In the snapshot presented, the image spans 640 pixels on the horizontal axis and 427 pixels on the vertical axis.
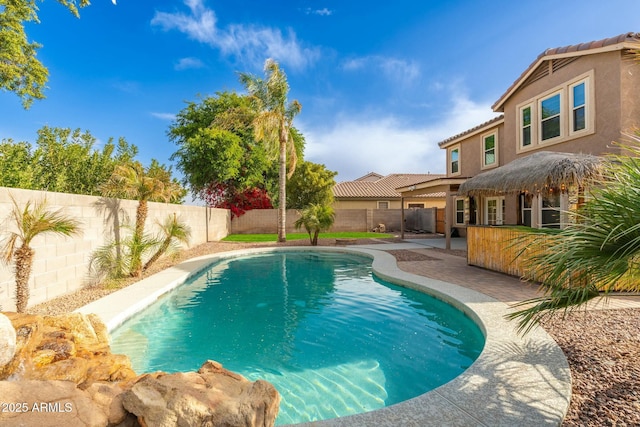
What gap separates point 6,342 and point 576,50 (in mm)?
14890

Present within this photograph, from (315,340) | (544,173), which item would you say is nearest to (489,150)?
(544,173)

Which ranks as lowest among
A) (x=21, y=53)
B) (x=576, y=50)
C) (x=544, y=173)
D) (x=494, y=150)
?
(x=544, y=173)

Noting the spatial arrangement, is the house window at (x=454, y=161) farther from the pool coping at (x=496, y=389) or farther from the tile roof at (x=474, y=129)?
the pool coping at (x=496, y=389)

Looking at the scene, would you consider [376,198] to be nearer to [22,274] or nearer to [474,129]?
[474,129]

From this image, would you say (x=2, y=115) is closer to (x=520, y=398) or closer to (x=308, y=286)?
(x=308, y=286)

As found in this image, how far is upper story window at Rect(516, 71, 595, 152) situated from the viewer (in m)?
10.4

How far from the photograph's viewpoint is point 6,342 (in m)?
2.42

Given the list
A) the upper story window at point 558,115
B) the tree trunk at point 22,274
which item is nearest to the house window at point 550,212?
the upper story window at point 558,115

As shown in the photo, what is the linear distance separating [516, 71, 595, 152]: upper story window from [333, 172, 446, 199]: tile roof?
46.8ft

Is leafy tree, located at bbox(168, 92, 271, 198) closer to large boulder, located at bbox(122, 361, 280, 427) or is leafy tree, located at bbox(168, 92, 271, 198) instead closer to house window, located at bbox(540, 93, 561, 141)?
house window, located at bbox(540, 93, 561, 141)

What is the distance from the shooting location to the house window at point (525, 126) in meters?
13.1

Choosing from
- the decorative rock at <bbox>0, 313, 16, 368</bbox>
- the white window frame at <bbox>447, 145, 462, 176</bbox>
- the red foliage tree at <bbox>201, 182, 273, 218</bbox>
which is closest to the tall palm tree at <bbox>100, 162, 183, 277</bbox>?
the decorative rock at <bbox>0, 313, 16, 368</bbox>

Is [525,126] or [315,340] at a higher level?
[525,126]

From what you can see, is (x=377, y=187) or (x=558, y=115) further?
(x=377, y=187)
